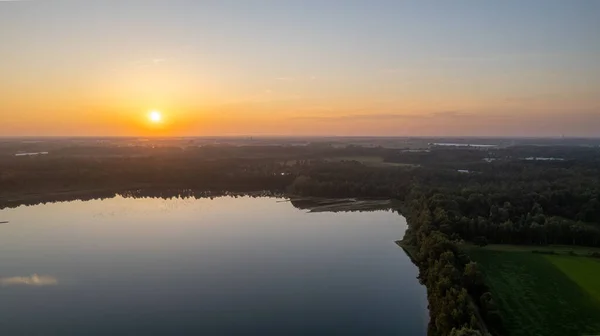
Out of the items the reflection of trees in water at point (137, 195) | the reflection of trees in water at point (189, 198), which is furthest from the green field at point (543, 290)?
the reflection of trees in water at point (137, 195)

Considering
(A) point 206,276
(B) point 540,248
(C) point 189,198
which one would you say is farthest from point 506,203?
(C) point 189,198

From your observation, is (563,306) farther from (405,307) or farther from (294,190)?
(294,190)

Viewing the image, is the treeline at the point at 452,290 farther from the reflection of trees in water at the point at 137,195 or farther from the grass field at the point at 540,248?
the reflection of trees in water at the point at 137,195

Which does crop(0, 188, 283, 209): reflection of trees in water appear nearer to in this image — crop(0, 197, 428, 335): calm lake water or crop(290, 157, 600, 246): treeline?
crop(290, 157, 600, 246): treeline

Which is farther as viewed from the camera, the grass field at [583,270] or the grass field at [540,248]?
the grass field at [540,248]

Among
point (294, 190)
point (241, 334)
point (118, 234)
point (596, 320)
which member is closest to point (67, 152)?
point (294, 190)

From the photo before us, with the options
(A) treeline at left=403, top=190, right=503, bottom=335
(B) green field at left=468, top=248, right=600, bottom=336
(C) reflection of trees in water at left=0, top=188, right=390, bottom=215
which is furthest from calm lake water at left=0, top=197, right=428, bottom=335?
(C) reflection of trees in water at left=0, top=188, right=390, bottom=215

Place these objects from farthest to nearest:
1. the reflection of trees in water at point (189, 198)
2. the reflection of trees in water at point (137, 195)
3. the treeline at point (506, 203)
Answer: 1. the reflection of trees in water at point (137, 195)
2. the reflection of trees in water at point (189, 198)
3. the treeline at point (506, 203)
